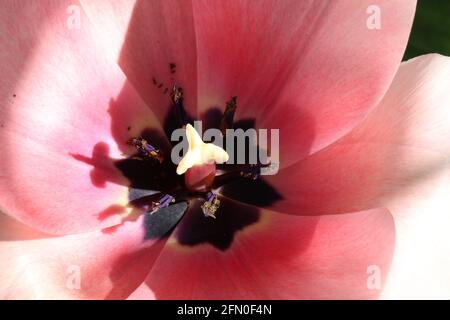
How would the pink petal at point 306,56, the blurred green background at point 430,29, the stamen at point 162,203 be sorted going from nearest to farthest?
the pink petal at point 306,56 → the stamen at point 162,203 → the blurred green background at point 430,29

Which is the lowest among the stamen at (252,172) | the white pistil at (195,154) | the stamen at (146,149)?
the white pistil at (195,154)

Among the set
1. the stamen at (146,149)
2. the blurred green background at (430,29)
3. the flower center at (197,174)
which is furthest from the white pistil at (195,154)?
the blurred green background at (430,29)

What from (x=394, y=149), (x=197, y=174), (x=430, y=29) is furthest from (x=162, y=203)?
(x=430, y=29)

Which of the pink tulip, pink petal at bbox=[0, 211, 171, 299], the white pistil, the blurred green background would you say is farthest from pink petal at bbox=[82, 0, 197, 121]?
the blurred green background

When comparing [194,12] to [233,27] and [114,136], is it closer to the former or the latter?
[233,27]

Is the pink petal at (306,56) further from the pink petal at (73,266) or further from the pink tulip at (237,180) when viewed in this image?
the pink petal at (73,266)

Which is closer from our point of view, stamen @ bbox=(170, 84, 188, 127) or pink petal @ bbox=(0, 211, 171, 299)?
pink petal @ bbox=(0, 211, 171, 299)

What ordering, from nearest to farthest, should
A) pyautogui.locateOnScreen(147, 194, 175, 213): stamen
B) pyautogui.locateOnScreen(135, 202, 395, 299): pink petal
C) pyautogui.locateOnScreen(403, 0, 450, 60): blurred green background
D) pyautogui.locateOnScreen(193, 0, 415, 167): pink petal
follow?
pyautogui.locateOnScreen(135, 202, 395, 299): pink petal → pyautogui.locateOnScreen(193, 0, 415, 167): pink petal → pyautogui.locateOnScreen(147, 194, 175, 213): stamen → pyautogui.locateOnScreen(403, 0, 450, 60): blurred green background

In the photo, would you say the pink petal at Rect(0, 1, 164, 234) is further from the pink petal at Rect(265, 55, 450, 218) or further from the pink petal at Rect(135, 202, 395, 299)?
the pink petal at Rect(265, 55, 450, 218)
